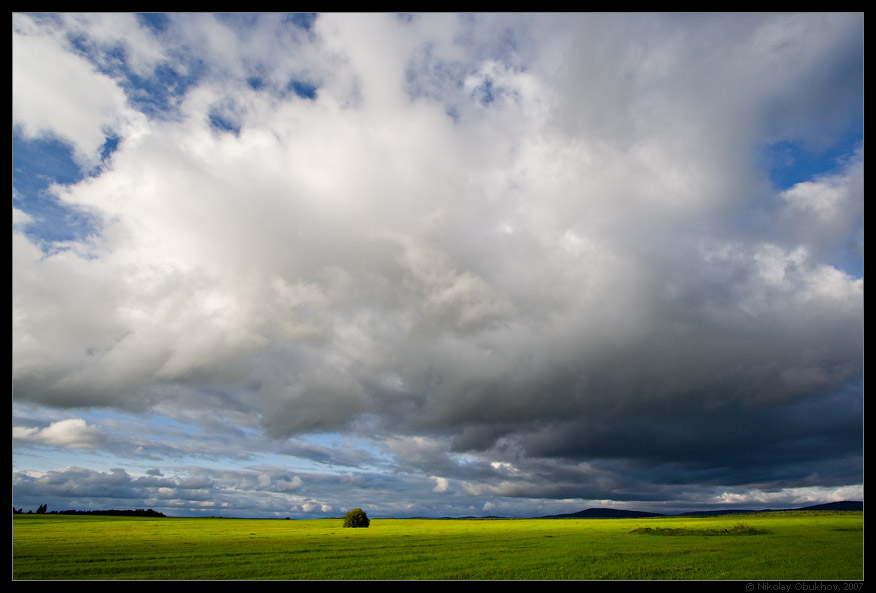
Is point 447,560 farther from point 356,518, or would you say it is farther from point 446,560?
point 356,518

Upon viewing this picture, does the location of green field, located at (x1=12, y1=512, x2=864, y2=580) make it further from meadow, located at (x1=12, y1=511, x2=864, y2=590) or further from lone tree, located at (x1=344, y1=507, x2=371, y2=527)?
lone tree, located at (x1=344, y1=507, x2=371, y2=527)

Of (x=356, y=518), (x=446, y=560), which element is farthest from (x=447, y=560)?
(x=356, y=518)

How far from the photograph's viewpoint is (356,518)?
288ft

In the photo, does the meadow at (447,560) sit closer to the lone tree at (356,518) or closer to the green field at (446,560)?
the green field at (446,560)

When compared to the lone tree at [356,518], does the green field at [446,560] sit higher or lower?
higher

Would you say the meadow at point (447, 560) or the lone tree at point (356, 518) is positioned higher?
the meadow at point (447, 560)

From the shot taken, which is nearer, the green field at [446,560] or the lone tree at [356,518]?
the green field at [446,560]

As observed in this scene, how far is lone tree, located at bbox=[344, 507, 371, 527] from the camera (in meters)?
86.9

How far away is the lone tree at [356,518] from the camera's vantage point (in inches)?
3420

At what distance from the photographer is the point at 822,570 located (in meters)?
31.3

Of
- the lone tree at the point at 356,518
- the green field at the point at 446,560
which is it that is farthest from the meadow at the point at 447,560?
the lone tree at the point at 356,518
